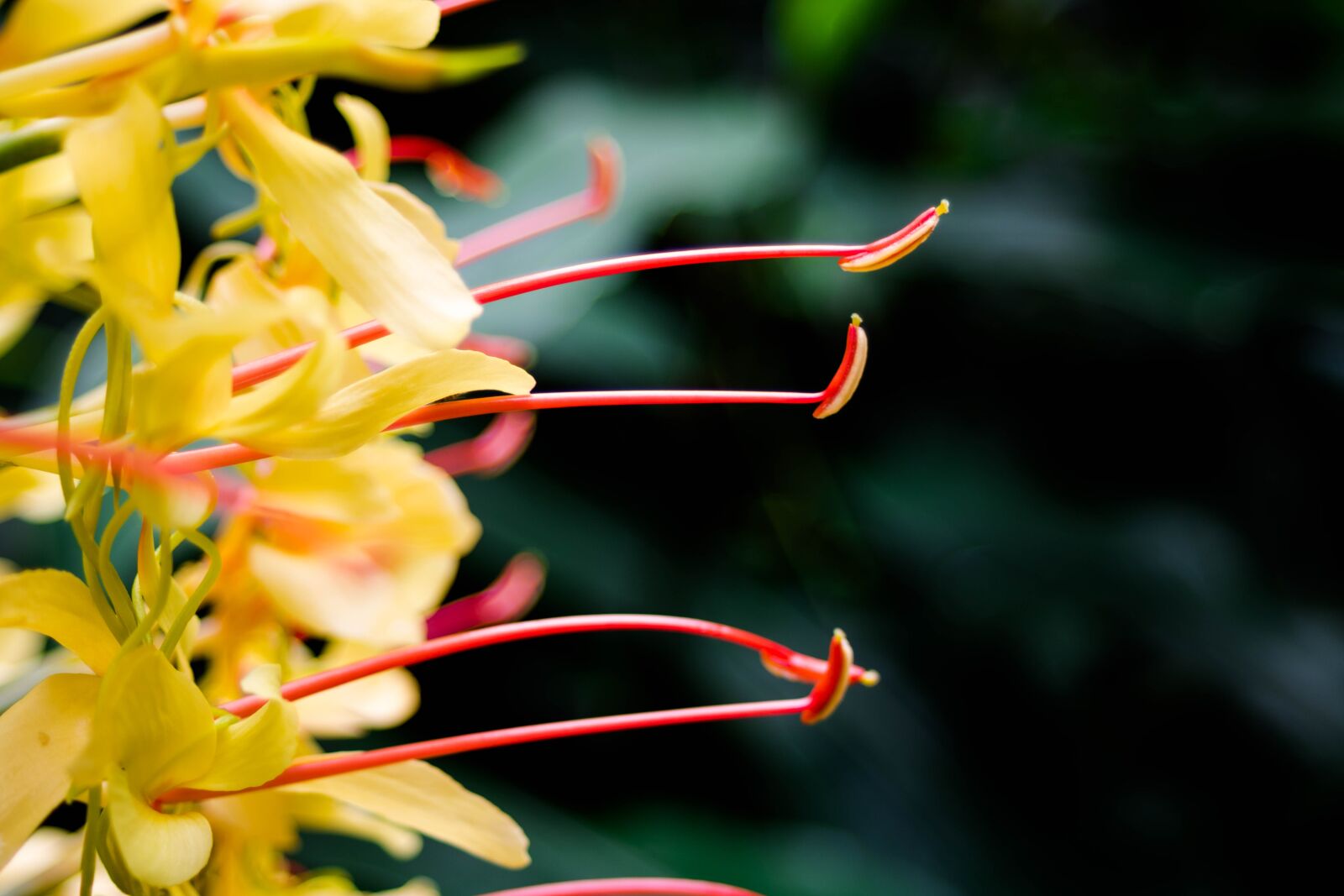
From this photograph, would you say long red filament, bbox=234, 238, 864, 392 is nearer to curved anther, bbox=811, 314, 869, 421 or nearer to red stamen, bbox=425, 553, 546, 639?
curved anther, bbox=811, 314, 869, 421

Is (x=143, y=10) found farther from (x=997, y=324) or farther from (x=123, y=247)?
(x=997, y=324)

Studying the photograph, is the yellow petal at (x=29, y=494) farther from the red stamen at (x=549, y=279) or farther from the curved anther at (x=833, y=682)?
the curved anther at (x=833, y=682)

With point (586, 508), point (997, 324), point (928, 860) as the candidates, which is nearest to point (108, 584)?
point (586, 508)

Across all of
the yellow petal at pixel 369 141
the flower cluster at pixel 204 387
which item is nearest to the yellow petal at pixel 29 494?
the flower cluster at pixel 204 387

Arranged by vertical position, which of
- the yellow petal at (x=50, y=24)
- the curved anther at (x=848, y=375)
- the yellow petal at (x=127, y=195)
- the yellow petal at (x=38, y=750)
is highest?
the yellow petal at (x=50, y=24)

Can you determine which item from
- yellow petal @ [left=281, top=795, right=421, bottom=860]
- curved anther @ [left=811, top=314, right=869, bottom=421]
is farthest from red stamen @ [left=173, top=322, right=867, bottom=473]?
yellow petal @ [left=281, top=795, right=421, bottom=860]
